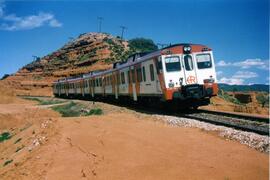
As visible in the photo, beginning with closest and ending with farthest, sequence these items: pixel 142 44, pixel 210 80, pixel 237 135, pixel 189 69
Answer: pixel 237 135 < pixel 189 69 < pixel 210 80 < pixel 142 44

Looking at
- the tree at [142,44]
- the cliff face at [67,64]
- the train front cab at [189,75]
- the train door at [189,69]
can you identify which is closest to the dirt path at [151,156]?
the train front cab at [189,75]

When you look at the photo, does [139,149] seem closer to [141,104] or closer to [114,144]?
[114,144]

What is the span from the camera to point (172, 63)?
17922 millimetres

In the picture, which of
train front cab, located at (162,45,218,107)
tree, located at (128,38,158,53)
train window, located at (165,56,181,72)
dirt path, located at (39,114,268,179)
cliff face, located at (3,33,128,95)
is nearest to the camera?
dirt path, located at (39,114,268,179)

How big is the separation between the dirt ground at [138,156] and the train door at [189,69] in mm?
5252

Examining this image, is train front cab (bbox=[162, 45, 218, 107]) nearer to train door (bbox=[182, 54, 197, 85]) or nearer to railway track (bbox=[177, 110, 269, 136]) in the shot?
train door (bbox=[182, 54, 197, 85])

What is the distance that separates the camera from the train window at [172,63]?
17.8 m

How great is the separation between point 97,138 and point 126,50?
236 feet

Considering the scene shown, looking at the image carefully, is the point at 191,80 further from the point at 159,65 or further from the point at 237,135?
the point at 237,135

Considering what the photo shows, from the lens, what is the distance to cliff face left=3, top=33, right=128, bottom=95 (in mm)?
80375

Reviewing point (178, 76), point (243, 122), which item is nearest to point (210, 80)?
point (178, 76)

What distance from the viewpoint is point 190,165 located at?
26.5 feet

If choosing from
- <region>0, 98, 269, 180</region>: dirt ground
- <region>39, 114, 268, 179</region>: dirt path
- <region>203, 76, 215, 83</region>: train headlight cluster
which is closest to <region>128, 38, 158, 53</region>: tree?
<region>203, 76, 215, 83</region>: train headlight cluster

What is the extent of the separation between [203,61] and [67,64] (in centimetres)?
7440
